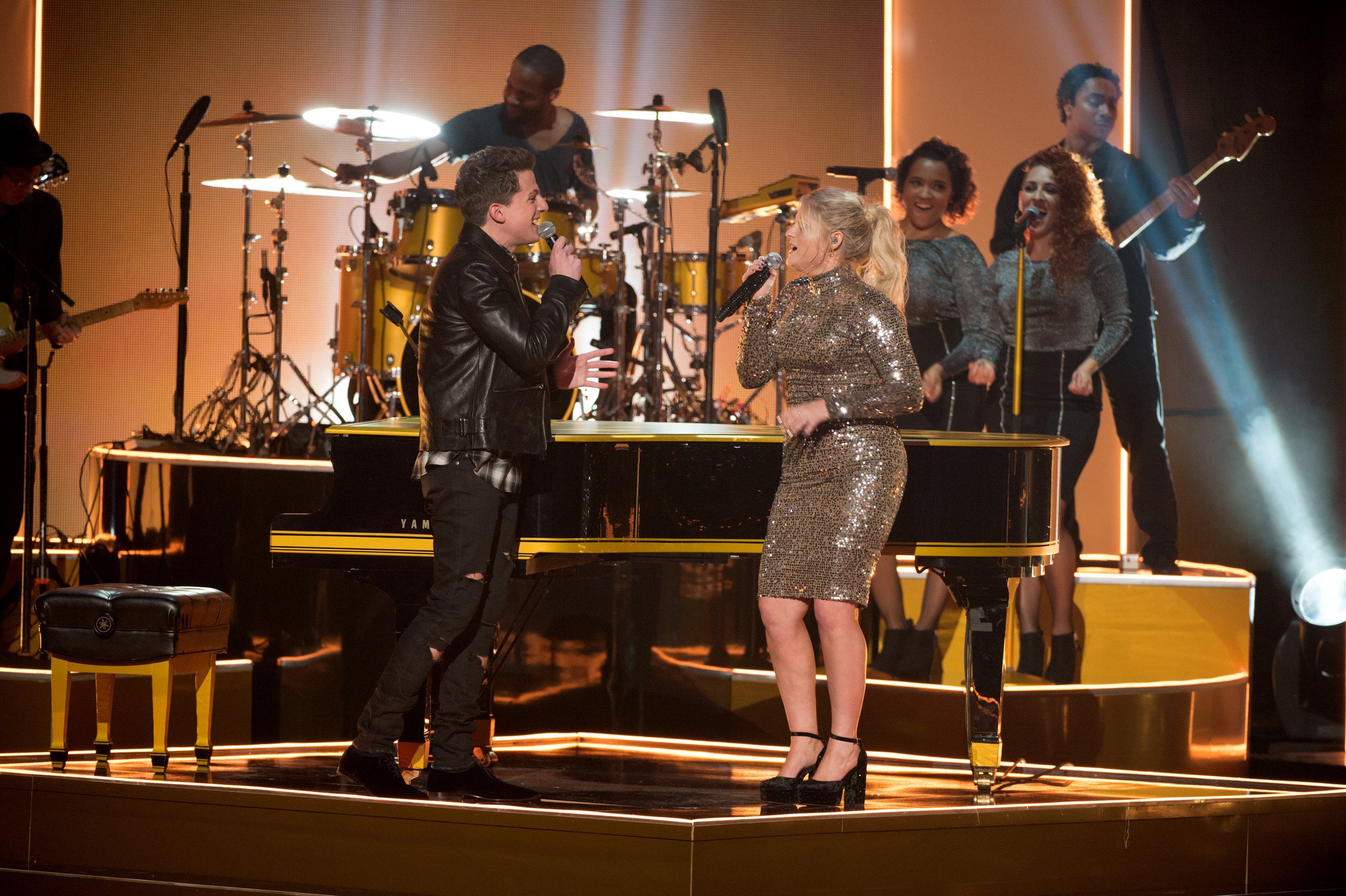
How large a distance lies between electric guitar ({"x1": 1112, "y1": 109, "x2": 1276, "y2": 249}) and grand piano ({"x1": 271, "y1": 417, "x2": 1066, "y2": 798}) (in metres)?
2.73

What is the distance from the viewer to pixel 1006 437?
3.69 metres

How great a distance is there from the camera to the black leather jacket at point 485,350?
129 inches

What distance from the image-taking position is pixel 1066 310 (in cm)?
564

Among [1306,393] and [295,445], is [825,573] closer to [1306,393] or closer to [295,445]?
[295,445]

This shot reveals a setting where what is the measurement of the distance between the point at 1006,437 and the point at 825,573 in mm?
729

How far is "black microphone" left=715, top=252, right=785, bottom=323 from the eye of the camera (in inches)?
132

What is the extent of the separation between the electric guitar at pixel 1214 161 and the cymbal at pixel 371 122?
3.35 m

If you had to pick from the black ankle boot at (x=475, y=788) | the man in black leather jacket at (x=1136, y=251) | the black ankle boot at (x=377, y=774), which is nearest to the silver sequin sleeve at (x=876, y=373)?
the black ankle boot at (x=475, y=788)

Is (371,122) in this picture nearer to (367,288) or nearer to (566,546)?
(367,288)

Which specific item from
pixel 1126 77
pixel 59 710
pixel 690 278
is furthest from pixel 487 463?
→ pixel 1126 77

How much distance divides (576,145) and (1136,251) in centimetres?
268

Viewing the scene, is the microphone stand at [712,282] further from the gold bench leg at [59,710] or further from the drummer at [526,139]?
the gold bench leg at [59,710]

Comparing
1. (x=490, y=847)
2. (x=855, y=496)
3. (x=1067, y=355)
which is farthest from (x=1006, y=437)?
(x=1067, y=355)

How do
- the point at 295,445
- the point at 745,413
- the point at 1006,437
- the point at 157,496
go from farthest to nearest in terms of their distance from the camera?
the point at 745,413, the point at 295,445, the point at 157,496, the point at 1006,437
